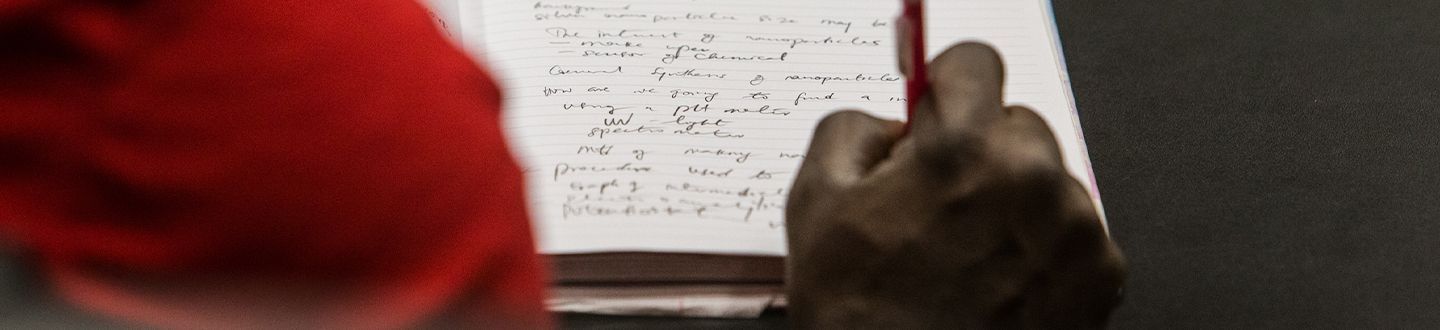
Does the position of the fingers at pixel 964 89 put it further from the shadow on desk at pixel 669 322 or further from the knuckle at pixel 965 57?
the shadow on desk at pixel 669 322

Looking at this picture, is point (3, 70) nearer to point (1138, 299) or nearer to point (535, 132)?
point (535, 132)

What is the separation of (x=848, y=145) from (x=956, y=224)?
0.16ft

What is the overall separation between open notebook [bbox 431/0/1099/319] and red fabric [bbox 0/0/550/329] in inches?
6.8

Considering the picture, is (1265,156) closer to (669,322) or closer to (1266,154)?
(1266,154)

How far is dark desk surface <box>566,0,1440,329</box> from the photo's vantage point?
0.51 metres

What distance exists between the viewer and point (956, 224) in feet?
1.35

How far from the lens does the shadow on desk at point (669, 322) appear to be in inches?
19.4

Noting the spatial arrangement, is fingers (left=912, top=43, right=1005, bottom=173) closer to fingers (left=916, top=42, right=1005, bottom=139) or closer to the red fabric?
fingers (left=916, top=42, right=1005, bottom=139)

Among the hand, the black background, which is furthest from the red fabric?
the black background

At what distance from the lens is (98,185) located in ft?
0.91

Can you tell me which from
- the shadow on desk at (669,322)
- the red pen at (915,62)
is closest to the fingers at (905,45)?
the red pen at (915,62)

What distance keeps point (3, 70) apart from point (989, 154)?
0.25 m

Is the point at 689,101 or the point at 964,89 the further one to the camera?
the point at 689,101

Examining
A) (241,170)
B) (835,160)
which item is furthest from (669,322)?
(241,170)
